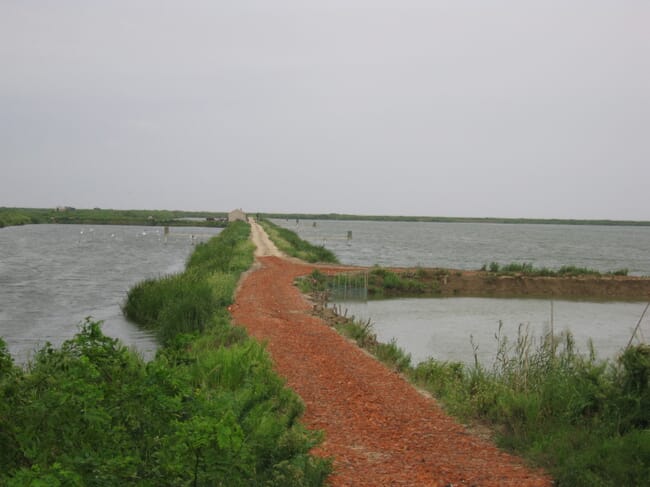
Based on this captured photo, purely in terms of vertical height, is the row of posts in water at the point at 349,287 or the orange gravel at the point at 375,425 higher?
the orange gravel at the point at 375,425

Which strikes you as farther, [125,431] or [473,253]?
[473,253]

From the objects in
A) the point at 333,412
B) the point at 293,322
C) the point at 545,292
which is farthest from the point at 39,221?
the point at 333,412

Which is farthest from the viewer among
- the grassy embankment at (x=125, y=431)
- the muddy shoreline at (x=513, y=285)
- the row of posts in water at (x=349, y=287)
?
the muddy shoreline at (x=513, y=285)

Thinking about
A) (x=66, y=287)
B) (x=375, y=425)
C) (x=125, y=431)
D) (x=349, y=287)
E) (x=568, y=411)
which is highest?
(x=125, y=431)

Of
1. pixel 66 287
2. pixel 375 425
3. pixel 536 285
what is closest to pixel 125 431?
pixel 375 425

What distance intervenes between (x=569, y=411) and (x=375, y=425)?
2405mm

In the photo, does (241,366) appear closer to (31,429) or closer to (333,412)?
(333,412)

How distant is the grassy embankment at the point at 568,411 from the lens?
20.8ft

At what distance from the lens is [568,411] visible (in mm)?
7820

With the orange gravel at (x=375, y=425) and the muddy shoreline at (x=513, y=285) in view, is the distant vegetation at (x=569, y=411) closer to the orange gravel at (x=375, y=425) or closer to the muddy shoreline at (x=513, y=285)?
the orange gravel at (x=375, y=425)

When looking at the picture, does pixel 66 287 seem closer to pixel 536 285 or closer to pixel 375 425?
pixel 536 285

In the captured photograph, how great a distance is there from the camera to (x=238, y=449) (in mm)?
4574

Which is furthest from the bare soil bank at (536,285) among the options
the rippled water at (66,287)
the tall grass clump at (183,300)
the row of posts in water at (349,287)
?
the rippled water at (66,287)

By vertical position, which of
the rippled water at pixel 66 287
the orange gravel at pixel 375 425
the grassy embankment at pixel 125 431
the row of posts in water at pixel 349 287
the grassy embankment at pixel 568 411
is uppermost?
the grassy embankment at pixel 125 431
